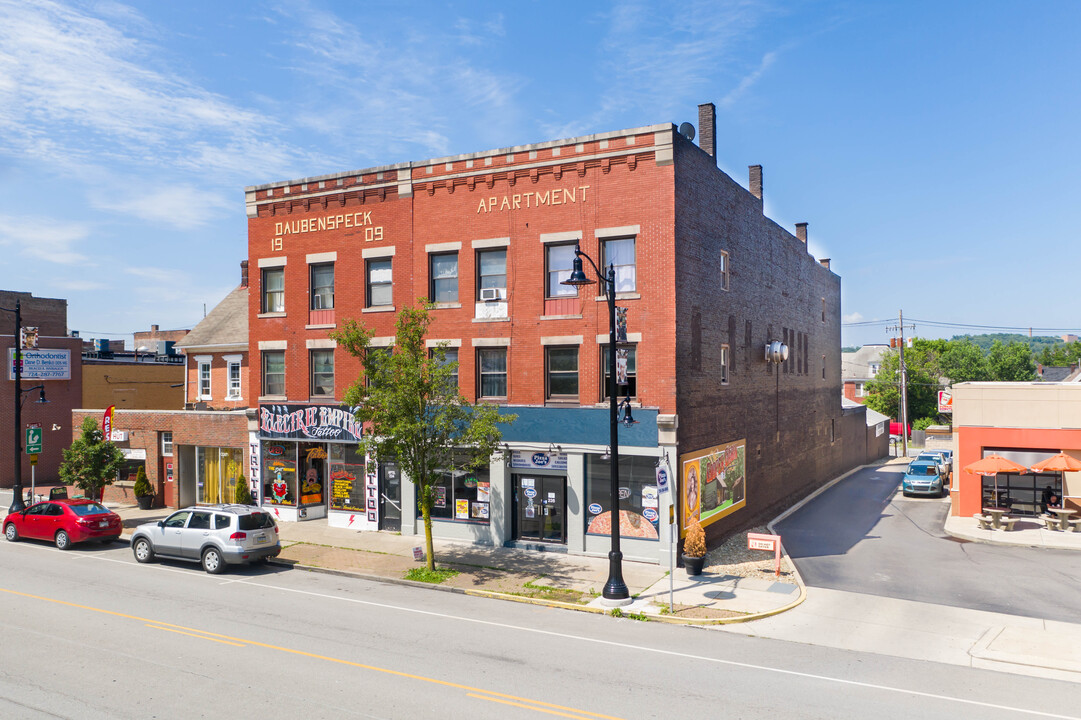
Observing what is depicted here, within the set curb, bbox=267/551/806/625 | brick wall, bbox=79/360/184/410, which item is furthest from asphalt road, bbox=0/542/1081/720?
brick wall, bbox=79/360/184/410

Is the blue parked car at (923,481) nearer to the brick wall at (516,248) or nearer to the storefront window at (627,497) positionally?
the storefront window at (627,497)

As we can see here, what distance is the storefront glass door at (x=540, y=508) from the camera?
22.5 metres

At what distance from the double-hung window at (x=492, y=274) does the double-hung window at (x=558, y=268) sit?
1.61m

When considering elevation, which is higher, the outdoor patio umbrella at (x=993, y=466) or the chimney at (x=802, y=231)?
the chimney at (x=802, y=231)

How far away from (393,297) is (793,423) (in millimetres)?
20036

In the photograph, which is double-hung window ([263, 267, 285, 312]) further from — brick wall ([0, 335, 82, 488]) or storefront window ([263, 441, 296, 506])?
brick wall ([0, 335, 82, 488])

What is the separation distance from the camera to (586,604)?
17.0m

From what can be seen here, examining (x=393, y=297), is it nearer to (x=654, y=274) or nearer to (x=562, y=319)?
(x=562, y=319)

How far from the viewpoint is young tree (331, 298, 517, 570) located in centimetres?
1922

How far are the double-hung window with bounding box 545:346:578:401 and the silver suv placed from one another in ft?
31.5

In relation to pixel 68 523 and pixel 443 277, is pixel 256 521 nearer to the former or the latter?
pixel 68 523

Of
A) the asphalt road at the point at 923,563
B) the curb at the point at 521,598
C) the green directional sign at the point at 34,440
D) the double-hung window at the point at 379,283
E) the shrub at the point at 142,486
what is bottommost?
the asphalt road at the point at 923,563

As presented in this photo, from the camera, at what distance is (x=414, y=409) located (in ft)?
64.0

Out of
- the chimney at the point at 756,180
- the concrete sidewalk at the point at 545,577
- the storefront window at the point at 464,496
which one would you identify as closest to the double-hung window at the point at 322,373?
the concrete sidewalk at the point at 545,577
